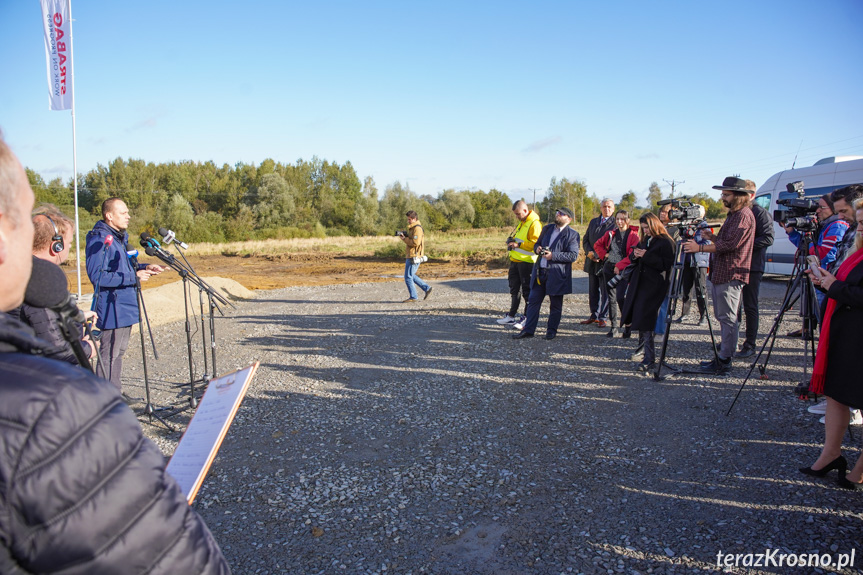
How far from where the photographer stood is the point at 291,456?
4379 mm

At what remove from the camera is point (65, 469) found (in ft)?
3.08

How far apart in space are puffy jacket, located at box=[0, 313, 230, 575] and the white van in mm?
12573

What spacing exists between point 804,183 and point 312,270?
1829 centimetres

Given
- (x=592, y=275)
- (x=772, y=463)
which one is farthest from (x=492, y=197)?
(x=772, y=463)

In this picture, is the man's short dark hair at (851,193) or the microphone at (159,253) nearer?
the microphone at (159,253)

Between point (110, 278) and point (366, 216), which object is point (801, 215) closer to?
point (110, 278)

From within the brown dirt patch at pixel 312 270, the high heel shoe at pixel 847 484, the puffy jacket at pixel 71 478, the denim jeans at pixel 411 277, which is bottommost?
the high heel shoe at pixel 847 484

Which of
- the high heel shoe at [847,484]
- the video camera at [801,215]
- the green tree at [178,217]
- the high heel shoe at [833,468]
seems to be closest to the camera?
the high heel shoe at [847,484]

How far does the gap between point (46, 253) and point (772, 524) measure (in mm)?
5082

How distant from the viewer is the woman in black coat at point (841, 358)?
3434 millimetres

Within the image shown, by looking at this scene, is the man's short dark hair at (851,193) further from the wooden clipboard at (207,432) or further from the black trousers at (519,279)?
the wooden clipboard at (207,432)

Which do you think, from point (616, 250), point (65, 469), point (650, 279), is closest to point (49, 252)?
point (65, 469)

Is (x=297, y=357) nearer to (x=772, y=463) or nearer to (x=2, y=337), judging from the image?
(x=772, y=463)

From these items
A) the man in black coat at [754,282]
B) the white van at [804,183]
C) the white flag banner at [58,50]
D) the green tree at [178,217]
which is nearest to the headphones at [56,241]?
the man in black coat at [754,282]
